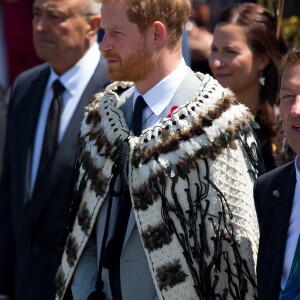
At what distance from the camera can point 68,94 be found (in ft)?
14.9

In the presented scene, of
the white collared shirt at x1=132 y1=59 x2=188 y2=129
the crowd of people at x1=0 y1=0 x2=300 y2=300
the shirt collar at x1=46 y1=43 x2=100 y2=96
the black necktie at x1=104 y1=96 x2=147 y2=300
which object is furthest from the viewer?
the shirt collar at x1=46 y1=43 x2=100 y2=96

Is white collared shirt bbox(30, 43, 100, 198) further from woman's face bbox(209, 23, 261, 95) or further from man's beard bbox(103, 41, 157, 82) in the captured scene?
man's beard bbox(103, 41, 157, 82)

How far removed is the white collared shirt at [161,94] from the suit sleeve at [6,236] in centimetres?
163

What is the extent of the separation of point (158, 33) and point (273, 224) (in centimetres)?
100

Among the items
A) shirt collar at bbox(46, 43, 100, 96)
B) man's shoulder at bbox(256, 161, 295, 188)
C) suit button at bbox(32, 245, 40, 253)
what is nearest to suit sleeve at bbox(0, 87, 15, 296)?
suit button at bbox(32, 245, 40, 253)

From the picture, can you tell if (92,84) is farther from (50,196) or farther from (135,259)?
(135,259)

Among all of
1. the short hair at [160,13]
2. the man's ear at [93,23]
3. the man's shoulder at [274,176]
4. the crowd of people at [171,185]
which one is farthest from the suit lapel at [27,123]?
the man's shoulder at [274,176]

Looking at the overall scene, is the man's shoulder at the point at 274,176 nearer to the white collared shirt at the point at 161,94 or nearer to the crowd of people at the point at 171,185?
the crowd of people at the point at 171,185

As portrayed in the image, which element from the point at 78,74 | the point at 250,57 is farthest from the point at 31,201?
the point at 250,57

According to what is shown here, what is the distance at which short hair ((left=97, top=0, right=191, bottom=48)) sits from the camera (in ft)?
10.6

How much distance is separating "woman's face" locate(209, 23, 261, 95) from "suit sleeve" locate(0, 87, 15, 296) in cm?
144

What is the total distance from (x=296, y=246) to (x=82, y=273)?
3.39 feet

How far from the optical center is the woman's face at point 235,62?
4336 millimetres

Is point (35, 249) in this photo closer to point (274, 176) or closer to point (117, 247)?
point (117, 247)
